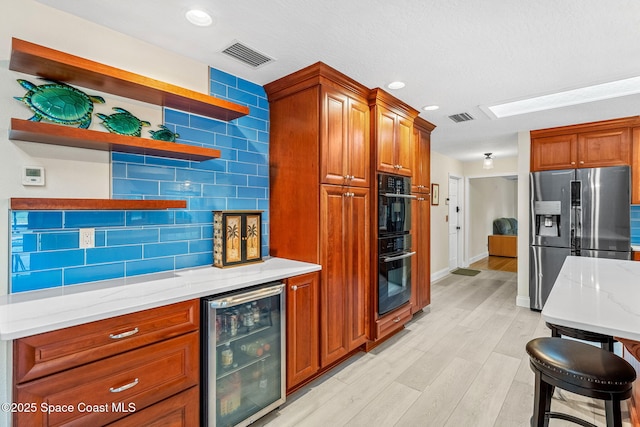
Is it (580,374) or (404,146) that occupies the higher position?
(404,146)

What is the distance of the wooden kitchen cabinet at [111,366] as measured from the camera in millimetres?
1120

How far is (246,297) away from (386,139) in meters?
1.93

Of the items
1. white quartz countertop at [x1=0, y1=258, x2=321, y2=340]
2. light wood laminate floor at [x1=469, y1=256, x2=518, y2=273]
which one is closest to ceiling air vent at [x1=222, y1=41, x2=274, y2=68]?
white quartz countertop at [x1=0, y1=258, x2=321, y2=340]

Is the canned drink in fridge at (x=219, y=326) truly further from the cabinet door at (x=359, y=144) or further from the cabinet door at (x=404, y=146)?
the cabinet door at (x=404, y=146)

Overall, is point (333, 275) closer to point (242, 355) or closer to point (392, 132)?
point (242, 355)

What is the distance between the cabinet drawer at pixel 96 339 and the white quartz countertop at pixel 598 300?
1624mm

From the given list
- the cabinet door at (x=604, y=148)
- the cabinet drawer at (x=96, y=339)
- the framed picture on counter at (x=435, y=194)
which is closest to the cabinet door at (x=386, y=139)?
the cabinet drawer at (x=96, y=339)

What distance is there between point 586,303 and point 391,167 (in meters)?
1.84

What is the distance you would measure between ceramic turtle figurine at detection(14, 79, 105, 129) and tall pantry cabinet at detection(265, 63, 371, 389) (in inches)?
49.9

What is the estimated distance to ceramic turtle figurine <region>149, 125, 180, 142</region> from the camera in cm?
196

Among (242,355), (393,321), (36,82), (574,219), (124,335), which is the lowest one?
(393,321)

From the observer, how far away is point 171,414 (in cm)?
148

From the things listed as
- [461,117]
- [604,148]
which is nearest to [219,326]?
[461,117]

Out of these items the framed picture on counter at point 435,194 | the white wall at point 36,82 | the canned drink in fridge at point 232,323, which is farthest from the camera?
the framed picture on counter at point 435,194
